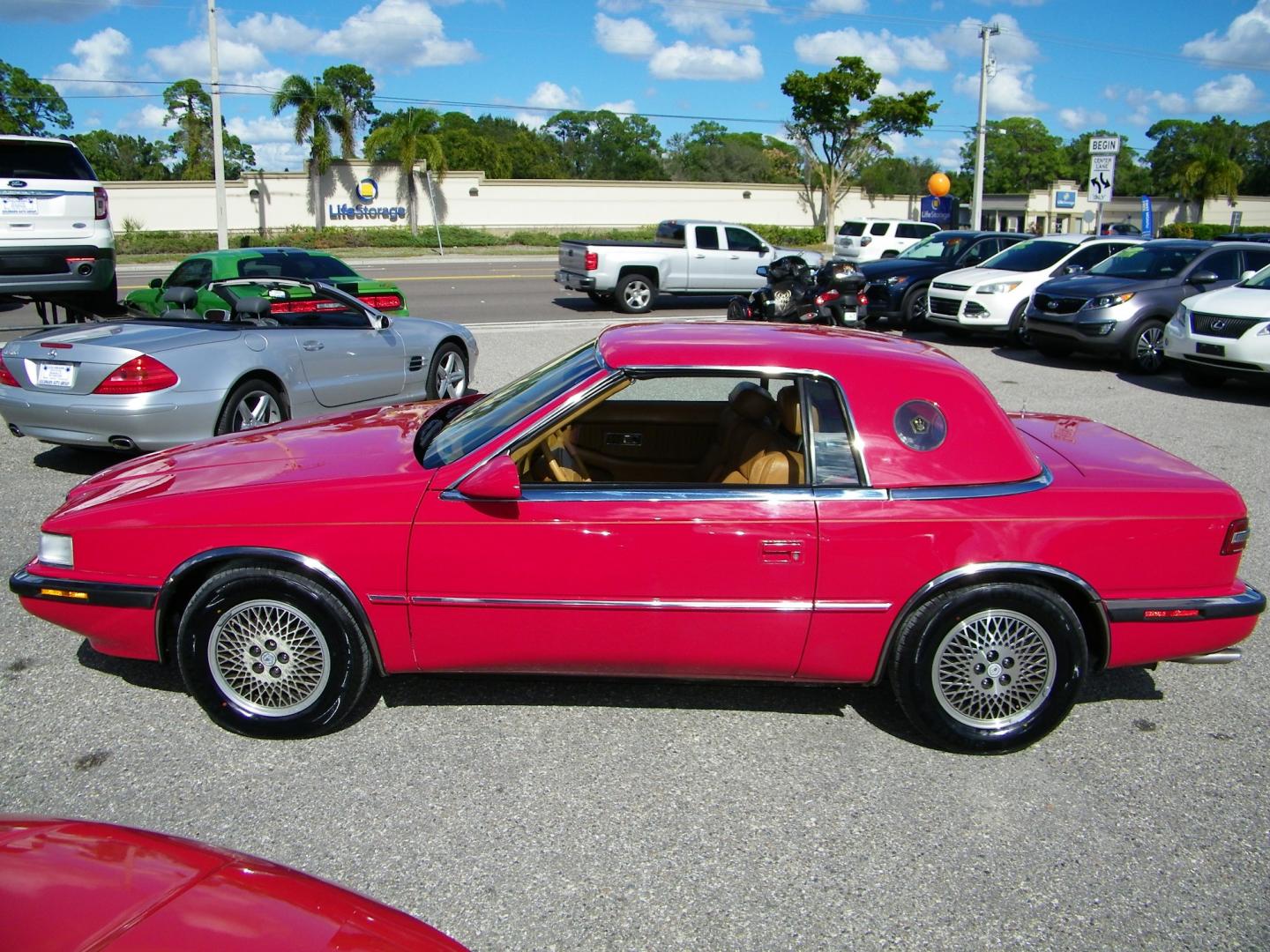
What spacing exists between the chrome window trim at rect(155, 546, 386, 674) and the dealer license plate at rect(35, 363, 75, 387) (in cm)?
381

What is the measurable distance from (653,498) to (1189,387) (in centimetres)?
1093

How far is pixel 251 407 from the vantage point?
743cm

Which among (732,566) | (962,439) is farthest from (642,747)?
(962,439)

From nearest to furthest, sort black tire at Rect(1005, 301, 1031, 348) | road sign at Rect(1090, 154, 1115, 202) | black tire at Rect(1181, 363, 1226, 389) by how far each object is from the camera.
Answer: black tire at Rect(1181, 363, 1226, 389) → black tire at Rect(1005, 301, 1031, 348) → road sign at Rect(1090, 154, 1115, 202)

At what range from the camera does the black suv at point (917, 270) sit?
17.5 m

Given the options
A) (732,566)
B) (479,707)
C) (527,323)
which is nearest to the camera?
(732,566)

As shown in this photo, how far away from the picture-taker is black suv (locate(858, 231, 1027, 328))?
1753cm

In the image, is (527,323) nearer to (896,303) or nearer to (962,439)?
(896,303)

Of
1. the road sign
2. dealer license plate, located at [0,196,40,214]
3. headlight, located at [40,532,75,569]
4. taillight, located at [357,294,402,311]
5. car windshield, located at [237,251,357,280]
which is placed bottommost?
headlight, located at [40,532,75,569]

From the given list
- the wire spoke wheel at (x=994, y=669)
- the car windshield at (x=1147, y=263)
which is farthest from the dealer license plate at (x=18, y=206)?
the car windshield at (x=1147, y=263)

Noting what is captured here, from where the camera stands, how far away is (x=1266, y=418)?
10.5 metres

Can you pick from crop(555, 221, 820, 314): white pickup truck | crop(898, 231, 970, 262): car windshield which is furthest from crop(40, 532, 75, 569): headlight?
crop(898, 231, 970, 262): car windshield

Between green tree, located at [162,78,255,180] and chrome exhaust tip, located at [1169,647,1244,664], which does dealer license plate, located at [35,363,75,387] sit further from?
green tree, located at [162,78,255,180]

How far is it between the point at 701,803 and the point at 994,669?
3.96 ft
